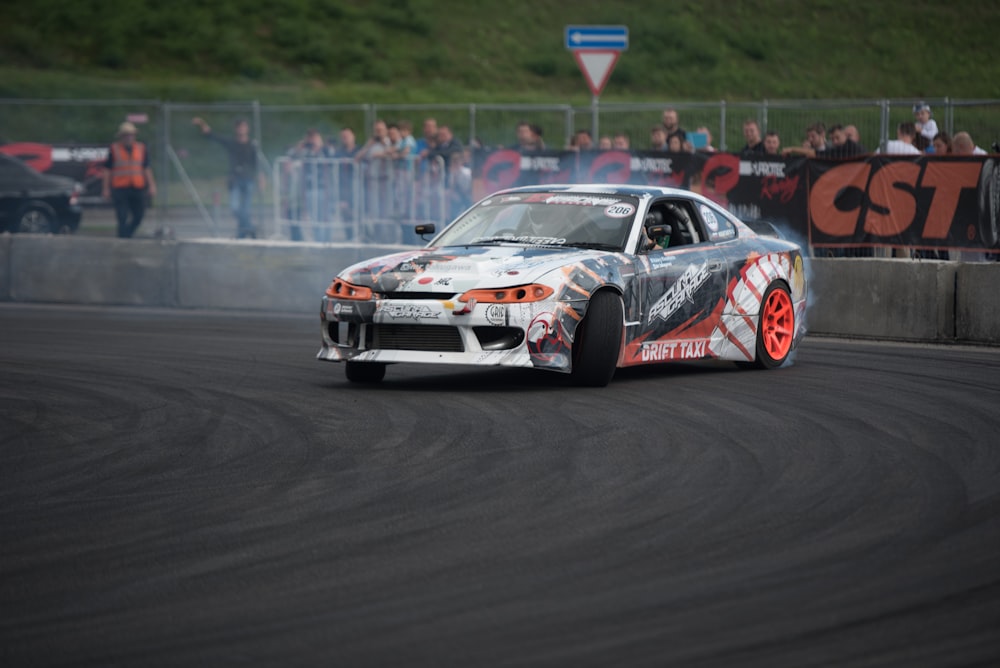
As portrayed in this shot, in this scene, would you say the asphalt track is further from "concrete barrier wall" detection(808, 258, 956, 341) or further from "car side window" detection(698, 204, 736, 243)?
"concrete barrier wall" detection(808, 258, 956, 341)

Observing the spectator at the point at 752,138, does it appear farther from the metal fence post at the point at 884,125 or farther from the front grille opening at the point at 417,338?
the front grille opening at the point at 417,338

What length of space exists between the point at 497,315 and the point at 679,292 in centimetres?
170

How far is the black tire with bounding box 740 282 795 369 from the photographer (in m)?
12.2

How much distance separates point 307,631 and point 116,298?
14467 millimetres

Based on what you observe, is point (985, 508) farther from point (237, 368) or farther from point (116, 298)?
point (116, 298)

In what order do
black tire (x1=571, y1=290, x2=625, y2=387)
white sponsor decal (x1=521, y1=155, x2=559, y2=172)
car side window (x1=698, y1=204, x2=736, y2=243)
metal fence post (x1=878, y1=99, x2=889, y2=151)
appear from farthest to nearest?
white sponsor decal (x1=521, y1=155, x2=559, y2=172) < metal fence post (x1=878, y1=99, x2=889, y2=151) < car side window (x1=698, y1=204, x2=736, y2=243) < black tire (x1=571, y1=290, x2=625, y2=387)

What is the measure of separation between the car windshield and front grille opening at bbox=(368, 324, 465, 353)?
1.28 metres

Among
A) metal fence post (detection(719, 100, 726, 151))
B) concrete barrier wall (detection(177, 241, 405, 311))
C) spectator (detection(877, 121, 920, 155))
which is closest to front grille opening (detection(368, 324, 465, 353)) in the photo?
concrete barrier wall (detection(177, 241, 405, 311))

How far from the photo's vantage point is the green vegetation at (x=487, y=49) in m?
55.5

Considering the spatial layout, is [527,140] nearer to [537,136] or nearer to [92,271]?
[537,136]

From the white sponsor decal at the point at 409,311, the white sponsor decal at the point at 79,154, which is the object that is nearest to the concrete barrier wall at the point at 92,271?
the white sponsor decal at the point at 409,311

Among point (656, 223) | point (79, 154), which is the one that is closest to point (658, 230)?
point (656, 223)

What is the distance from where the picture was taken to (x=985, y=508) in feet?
22.2

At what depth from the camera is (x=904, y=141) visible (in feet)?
57.0
